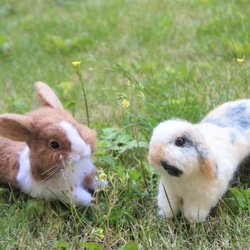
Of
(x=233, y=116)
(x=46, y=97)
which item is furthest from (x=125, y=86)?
(x=233, y=116)

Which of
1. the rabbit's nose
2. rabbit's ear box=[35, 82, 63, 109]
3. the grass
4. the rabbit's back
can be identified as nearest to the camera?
the rabbit's nose

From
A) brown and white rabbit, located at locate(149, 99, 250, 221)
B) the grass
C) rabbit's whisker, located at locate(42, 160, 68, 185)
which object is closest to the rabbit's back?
brown and white rabbit, located at locate(149, 99, 250, 221)

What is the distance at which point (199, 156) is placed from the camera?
147cm

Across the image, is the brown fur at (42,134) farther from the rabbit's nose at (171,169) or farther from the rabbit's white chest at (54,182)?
the rabbit's nose at (171,169)

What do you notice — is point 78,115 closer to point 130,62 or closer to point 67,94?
point 67,94

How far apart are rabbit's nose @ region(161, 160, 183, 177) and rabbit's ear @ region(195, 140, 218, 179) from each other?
0.38ft

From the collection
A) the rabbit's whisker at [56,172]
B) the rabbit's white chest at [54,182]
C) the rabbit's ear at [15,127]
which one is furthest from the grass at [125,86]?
the rabbit's ear at [15,127]

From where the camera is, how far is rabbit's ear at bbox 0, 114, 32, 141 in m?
1.72

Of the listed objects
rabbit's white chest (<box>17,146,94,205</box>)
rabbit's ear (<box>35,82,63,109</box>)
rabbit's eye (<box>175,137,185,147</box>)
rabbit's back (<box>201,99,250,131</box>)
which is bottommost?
rabbit's white chest (<box>17,146,94,205</box>)

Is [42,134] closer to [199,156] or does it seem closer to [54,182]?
[54,182]

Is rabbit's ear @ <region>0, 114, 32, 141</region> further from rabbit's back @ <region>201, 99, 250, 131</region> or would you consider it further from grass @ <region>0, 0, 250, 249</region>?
rabbit's back @ <region>201, 99, 250, 131</region>

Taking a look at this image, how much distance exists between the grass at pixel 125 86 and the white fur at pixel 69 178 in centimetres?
8

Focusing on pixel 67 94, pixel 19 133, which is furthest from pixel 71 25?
pixel 19 133

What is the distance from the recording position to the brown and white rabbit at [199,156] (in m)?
1.45
